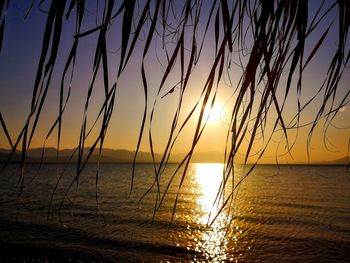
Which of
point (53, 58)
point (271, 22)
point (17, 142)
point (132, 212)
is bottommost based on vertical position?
point (132, 212)

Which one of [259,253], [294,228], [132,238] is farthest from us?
[294,228]

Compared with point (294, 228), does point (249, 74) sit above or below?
above

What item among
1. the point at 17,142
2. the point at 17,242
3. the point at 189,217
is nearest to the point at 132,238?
the point at 17,242

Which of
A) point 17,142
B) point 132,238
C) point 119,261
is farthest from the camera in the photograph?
point 132,238

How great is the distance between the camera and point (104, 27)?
0.66m

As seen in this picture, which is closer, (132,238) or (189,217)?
(132,238)

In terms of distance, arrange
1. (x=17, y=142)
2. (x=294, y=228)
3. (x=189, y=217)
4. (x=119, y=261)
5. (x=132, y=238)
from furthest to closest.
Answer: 1. (x=189, y=217)
2. (x=294, y=228)
3. (x=132, y=238)
4. (x=119, y=261)
5. (x=17, y=142)

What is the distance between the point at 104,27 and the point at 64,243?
14094 millimetres

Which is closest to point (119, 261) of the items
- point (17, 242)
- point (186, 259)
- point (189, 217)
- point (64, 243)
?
point (186, 259)

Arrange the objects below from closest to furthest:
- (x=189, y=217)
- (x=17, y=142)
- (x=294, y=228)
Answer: (x=17, y=142) → (x=294, y=228) → (x=189, y=217)

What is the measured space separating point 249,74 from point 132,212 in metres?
23.0

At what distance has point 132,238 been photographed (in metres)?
14.0

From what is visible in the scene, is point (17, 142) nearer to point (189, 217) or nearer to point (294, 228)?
point (294, 228)

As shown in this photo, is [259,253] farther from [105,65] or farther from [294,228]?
[105,65]
